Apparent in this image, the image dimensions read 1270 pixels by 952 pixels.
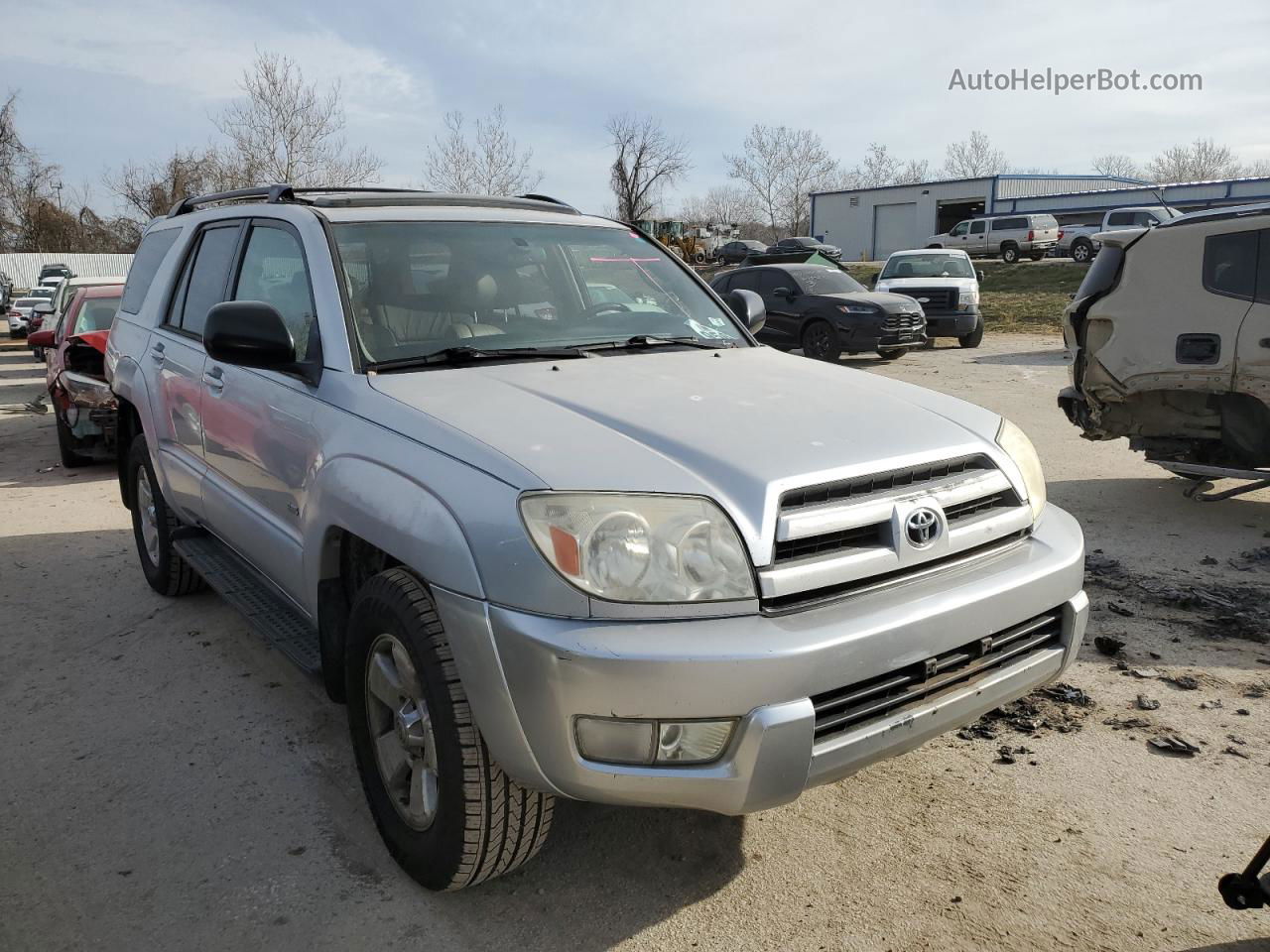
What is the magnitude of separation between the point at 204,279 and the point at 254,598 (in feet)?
5.17

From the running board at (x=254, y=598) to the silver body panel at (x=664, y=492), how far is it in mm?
166

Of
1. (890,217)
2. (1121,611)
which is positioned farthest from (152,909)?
(890,217)

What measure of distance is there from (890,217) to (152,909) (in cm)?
6216

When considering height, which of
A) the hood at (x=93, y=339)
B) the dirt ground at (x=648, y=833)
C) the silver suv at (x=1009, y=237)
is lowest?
the dirt ground at (x=648, y=833)

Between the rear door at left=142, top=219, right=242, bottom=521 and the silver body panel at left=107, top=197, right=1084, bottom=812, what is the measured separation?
3.12 feet

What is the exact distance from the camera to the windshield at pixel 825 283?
52.9 ft

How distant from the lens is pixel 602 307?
3.83 m

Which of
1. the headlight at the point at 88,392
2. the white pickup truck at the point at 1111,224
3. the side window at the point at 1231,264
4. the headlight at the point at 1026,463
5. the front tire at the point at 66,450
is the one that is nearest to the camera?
the headlight at the point at 1026,463

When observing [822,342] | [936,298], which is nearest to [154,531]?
Answer: [822,342]

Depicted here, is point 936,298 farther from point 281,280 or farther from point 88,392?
point 281,280

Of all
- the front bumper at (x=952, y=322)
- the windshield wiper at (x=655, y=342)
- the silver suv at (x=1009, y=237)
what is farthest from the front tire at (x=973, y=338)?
the silver suv at (x=1009, y=237)

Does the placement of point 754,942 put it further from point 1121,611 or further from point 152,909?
point 1121,611

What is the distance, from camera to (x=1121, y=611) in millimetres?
4801

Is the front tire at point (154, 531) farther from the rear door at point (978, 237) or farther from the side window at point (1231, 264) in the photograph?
the rear door at point (978, 237)
